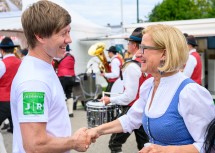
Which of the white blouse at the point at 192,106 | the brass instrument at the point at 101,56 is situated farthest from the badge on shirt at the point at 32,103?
the brass instrument at the point at 101,56

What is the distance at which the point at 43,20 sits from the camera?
1663 millimetres

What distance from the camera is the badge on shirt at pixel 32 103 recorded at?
1.61 m

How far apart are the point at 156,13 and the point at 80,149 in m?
37.4

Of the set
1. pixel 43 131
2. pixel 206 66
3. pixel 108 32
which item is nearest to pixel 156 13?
pixel 108 32

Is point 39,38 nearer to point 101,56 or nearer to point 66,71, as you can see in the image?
point 66,71

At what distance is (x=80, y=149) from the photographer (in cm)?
181

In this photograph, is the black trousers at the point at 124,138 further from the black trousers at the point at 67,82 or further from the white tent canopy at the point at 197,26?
the white tent canopy at the point at 197,26

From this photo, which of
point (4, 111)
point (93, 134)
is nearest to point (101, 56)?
point (4, 111)

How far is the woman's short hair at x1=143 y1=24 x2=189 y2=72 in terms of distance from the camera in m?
1.88

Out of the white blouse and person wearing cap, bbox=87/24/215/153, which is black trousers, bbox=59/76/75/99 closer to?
person wearing cap, bbox=87/24/215/153

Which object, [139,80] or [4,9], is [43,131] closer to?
[139,80]

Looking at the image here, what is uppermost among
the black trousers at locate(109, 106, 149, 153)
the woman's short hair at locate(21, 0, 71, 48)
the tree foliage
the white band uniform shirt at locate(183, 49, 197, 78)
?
the tree foliage

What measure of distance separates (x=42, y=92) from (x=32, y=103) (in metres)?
0.07

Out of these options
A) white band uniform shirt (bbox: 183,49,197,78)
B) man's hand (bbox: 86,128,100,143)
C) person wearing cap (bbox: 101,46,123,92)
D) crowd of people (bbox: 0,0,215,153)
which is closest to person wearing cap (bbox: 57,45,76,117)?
person wearing cap (bbox: 101,46,123,92)
